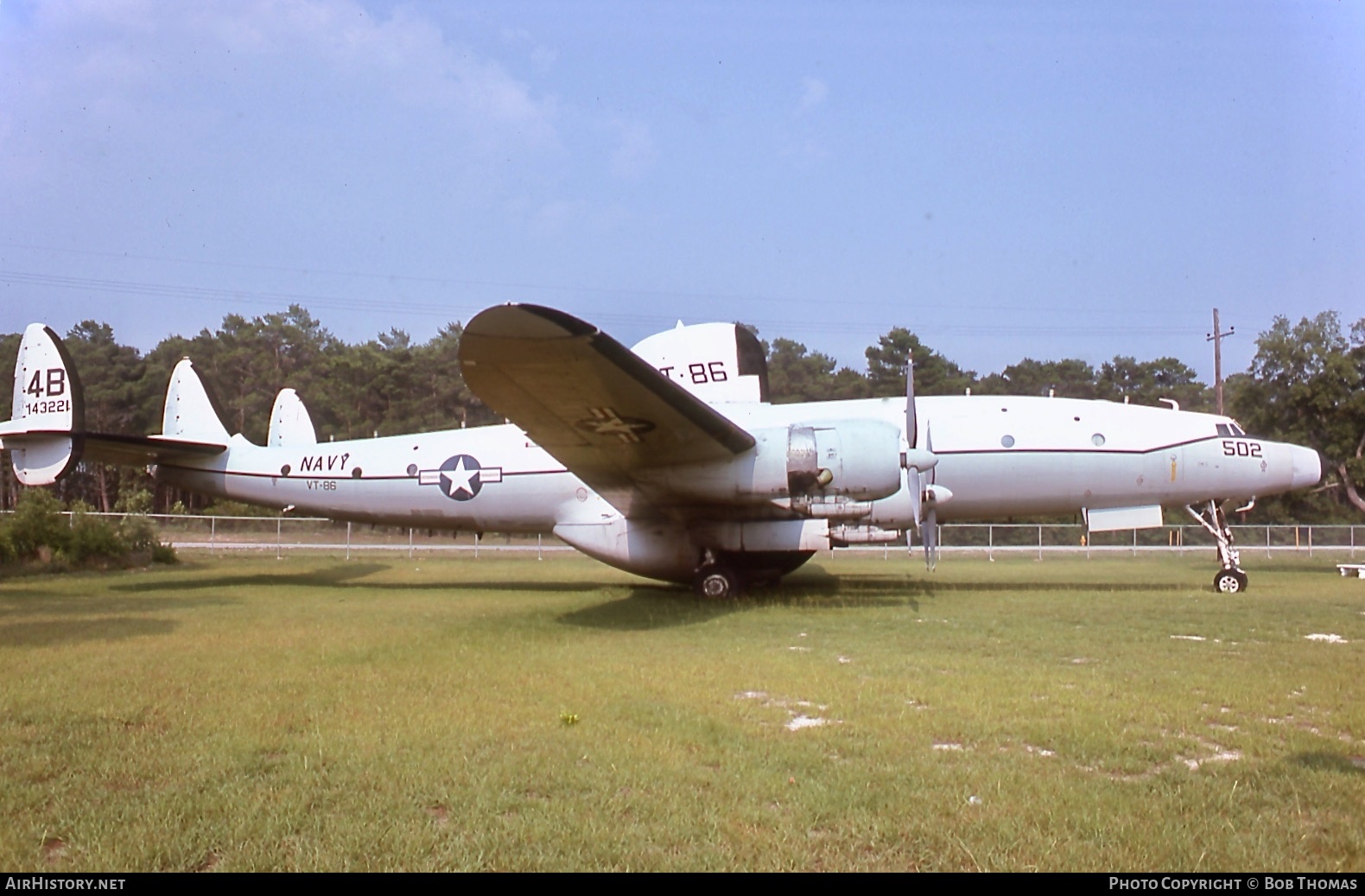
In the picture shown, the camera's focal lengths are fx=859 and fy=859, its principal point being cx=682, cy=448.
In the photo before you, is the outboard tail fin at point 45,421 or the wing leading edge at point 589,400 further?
the outboard tail fin at point 45,421

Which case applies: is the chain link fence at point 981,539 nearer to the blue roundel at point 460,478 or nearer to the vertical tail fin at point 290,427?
the vertical tail fin at point 290,427

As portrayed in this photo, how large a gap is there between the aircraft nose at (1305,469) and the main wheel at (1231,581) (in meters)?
1.89

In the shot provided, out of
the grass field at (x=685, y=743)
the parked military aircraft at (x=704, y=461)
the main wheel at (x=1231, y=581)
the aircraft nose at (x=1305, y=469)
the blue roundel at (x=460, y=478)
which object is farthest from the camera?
the blue roundel at (x=460, y=478)

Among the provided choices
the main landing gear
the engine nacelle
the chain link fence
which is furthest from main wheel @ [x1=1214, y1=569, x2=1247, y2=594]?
the chain link fence

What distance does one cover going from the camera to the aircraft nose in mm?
14312

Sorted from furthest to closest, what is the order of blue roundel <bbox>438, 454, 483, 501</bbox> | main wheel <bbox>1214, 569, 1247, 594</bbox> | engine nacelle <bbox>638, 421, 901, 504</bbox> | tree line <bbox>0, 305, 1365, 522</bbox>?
tree line <bbox>0, 305, 1365, 522</bbox> < blue roundel <bbox>438, 454, 483, 501</bbox> < main wheel <bbox>1214, 569, 1247, 594</bbox> < engine nacelle <bbox>638, 421, 901, 504</bbox>

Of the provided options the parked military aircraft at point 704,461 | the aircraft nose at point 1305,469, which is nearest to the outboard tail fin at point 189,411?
the parked military aircraft at point 704,461

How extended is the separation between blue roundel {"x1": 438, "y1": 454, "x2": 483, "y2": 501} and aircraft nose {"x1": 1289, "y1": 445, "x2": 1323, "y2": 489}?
1375 centimetres

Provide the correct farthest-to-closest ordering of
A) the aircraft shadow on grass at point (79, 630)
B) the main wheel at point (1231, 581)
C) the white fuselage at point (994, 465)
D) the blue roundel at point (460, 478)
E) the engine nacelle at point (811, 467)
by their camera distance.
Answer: the blue roundel at point (460, 478), the main wheel at point (1231, 581), the white fuselage at point (994, 465), the engine nacelle at point (811, 467), the aircraft shadow on grass at point (79, 630)

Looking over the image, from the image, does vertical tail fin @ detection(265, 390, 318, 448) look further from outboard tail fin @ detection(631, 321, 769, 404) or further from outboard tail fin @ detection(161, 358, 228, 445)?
outboard tail fin @ detection(631, 321, 769, 404)

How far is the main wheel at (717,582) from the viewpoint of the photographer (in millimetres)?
12703
